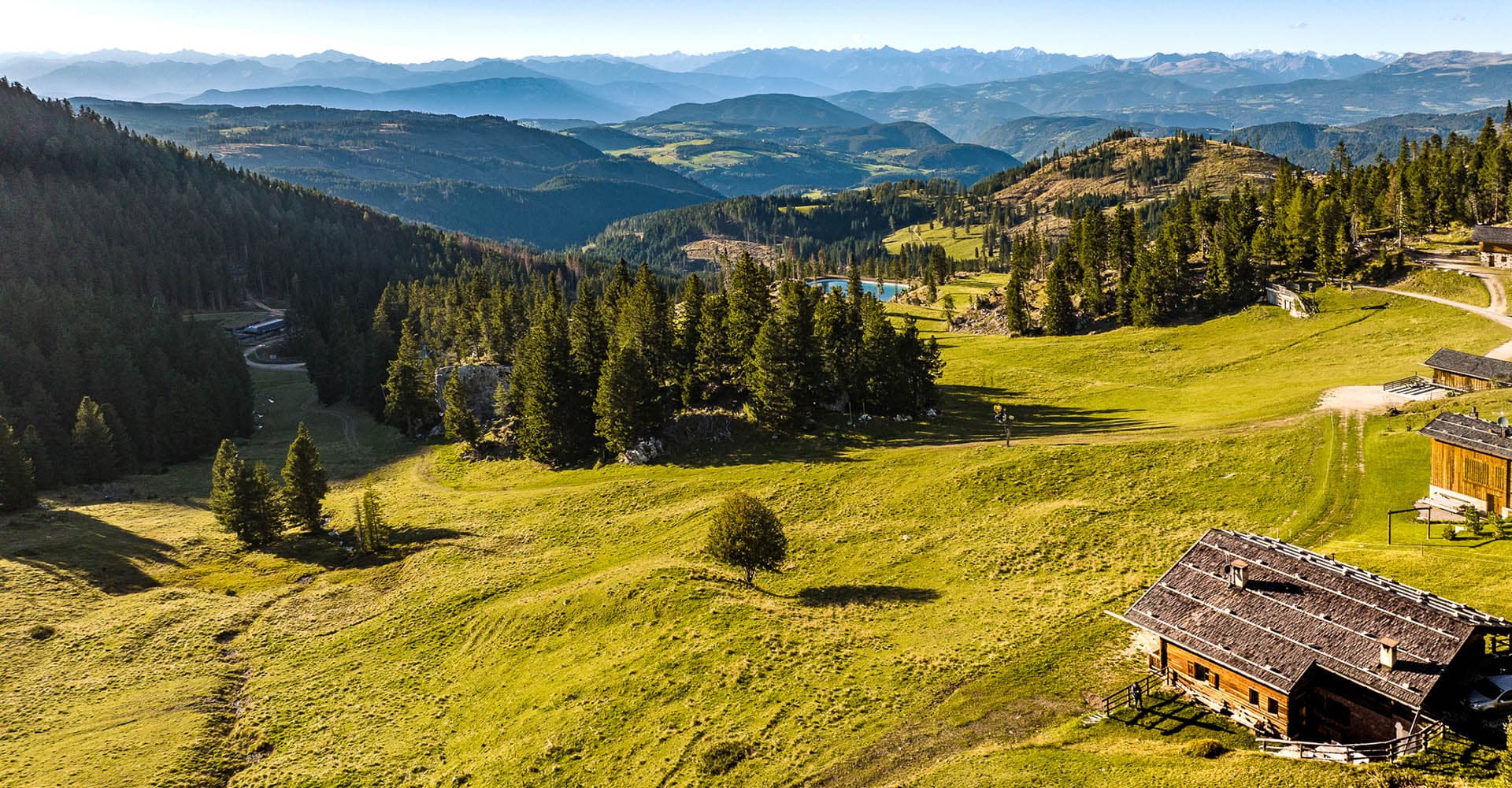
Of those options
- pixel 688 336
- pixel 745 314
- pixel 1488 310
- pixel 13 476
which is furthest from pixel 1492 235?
pixel 13 476

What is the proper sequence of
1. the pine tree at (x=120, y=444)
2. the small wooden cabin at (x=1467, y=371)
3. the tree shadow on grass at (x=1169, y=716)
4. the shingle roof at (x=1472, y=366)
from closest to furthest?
1. the tree shadow on grass at (x=1169, y=716)
2. the small wooden cabin at (x=1467, y=371)
3. the shingle roof at (x=1472, y=366)
4. the pine tree at (x=120, y=444)

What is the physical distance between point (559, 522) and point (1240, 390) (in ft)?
254

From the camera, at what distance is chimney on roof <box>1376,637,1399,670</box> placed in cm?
3478

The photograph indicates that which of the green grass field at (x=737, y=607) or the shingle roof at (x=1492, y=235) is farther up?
the shingle roof at (x=1492, y=235)

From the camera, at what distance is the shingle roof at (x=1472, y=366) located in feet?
250

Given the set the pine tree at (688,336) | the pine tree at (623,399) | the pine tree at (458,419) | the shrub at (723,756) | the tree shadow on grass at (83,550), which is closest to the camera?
the shrub at (723,756)

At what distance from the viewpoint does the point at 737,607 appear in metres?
59.2

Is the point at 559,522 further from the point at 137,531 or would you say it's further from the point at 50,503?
the point at 50,503

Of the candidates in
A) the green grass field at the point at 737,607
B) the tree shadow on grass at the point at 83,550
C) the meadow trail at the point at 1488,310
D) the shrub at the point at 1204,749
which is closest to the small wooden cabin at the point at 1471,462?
the green grass field at the point at 737,607

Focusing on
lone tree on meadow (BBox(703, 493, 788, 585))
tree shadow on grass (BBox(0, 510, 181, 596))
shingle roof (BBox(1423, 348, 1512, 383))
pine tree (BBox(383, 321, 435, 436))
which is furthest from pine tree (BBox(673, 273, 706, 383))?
shingle roof (BBox(1423, 348, 1512, 383))

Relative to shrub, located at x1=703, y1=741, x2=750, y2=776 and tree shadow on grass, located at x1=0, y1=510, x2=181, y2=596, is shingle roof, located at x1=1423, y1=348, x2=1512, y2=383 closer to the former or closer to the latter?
shrub, located at x1=703, y1=741, x2=750, y2=776

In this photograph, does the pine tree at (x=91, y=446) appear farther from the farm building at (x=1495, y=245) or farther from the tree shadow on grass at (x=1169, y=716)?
the farm building at (x=1495, y=245)

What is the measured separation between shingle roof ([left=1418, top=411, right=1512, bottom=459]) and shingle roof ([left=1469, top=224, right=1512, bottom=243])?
8991 cm

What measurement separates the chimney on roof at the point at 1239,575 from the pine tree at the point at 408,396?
124 meters
